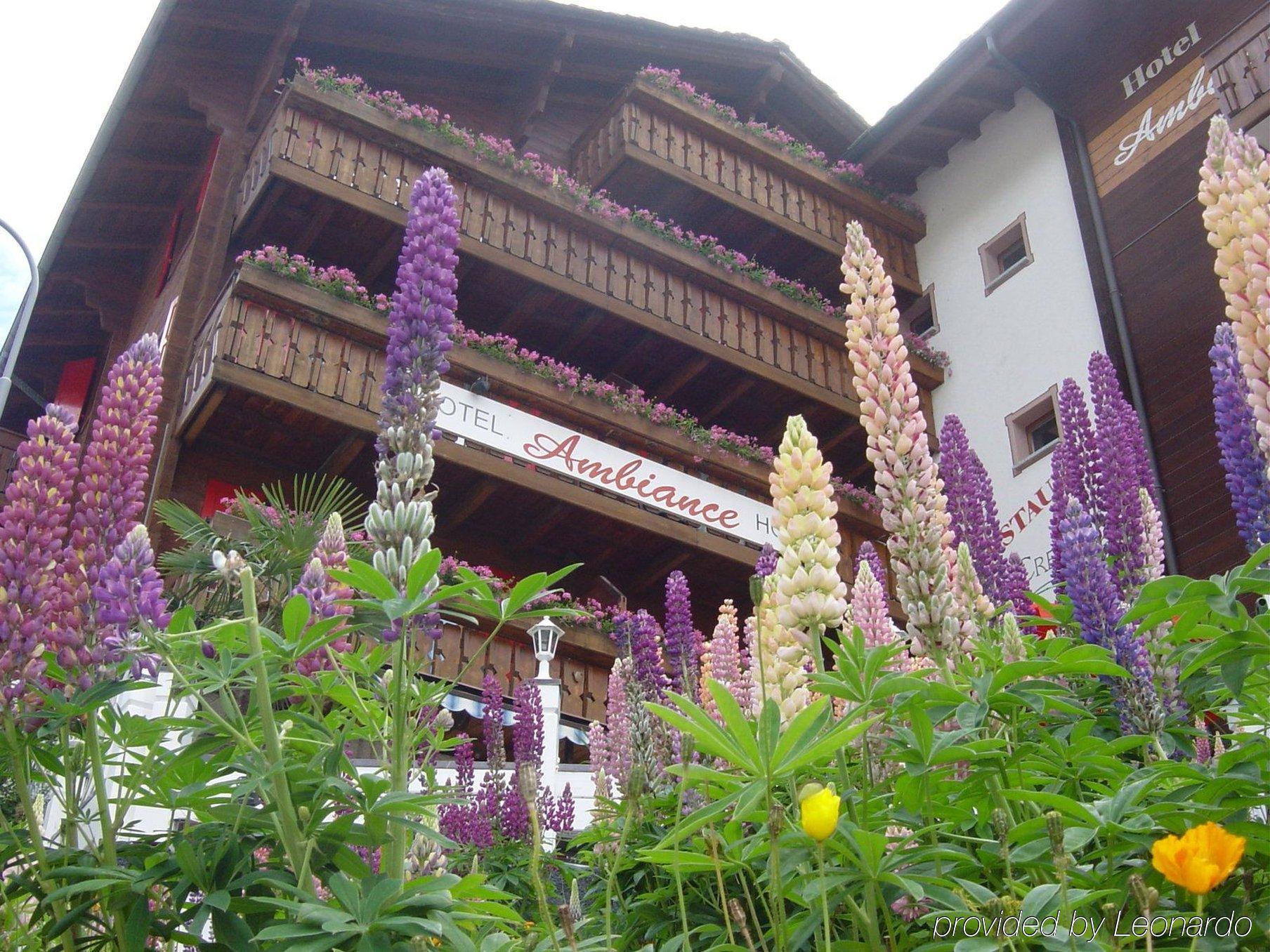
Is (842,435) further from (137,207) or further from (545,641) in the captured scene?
(137,207)

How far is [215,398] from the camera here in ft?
45.5

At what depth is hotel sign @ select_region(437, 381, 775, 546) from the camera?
1500 cm

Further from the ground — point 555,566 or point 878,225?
point 878,225

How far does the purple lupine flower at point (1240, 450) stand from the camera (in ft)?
11.1

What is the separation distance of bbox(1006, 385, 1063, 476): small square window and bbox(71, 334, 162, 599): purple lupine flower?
16.3m

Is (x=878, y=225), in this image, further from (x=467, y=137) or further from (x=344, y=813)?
(x=344, y=813)

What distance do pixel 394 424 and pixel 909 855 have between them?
54.9 inches

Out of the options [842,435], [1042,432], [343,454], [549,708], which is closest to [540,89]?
[842,435]

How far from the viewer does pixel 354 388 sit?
1452 centimetres

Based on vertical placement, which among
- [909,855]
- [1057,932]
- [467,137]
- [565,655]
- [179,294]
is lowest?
[1057,932]

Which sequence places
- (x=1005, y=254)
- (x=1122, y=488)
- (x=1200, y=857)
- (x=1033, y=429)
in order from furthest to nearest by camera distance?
(x=1005, y=254) → (x=1033, y=429) → (x=1122, y=488) → (x=1200, y=857)

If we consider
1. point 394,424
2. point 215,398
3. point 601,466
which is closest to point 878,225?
point 601,466

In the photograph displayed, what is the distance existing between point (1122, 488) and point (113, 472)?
3.11m

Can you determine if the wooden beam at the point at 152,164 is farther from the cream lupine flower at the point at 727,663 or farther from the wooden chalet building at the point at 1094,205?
the cream lupine flower at the point at 727,663
